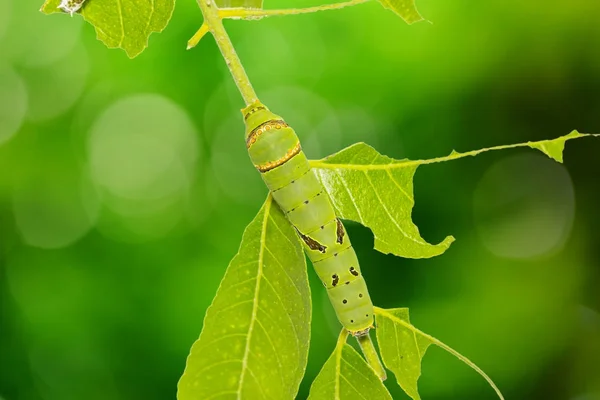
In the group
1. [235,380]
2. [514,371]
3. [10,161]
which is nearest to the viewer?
[235,380]

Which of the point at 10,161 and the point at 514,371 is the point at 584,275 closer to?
the point at 514,371

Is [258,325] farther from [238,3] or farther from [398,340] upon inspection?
[238,3]

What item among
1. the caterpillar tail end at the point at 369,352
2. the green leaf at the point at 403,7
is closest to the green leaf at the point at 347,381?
the caterpillar tail end at the point at 369,352

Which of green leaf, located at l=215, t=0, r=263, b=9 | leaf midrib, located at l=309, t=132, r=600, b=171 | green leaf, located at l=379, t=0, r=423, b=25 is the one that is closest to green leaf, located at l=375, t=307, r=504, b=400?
leaf midrib, located at l=309, t=132, r=600, b=171

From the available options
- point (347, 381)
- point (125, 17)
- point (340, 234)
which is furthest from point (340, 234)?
point (125, 17)

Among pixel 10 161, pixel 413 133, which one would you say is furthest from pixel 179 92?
pixel 413 133

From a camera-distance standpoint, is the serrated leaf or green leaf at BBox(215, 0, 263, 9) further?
green leaf at BBox(215, 0, 263, 9)

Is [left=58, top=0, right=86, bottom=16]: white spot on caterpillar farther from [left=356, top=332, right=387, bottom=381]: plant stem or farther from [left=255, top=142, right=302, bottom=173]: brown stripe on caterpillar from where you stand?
[left=356, top=332, right=387, bottom=381]: plant stem
